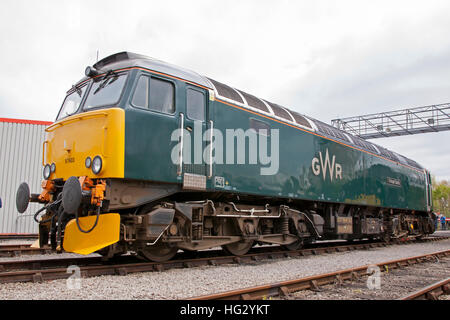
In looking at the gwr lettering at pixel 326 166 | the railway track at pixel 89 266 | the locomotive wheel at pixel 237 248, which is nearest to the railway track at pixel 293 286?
the railway track at pixel 89 266

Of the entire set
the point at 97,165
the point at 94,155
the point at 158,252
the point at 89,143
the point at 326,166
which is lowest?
the point at 158,252

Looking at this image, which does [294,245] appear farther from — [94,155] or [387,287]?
[94,155]

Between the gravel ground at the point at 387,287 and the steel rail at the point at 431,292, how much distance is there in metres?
0.15

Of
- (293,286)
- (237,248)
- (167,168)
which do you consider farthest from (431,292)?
(167,168)

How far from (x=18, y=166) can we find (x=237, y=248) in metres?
11.4

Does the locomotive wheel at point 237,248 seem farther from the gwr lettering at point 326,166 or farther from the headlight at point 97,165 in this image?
the headlight at point 97,165

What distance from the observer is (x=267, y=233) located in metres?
9.87

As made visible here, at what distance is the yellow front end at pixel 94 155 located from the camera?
602cm

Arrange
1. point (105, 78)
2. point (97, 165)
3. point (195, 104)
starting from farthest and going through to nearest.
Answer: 1. point (195, 104)
2. point (105, 78)
3. point (97, 165)

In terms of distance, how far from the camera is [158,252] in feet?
24.6

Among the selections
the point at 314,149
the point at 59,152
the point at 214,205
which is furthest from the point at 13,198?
the point at 314,149

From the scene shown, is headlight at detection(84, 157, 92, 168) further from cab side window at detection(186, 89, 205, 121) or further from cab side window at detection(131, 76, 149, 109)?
cab side window at detection(186, 89, 205, 121)

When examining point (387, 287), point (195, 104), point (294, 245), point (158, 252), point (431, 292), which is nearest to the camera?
point (431, 292)

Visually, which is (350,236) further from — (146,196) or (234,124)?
(146,196)
